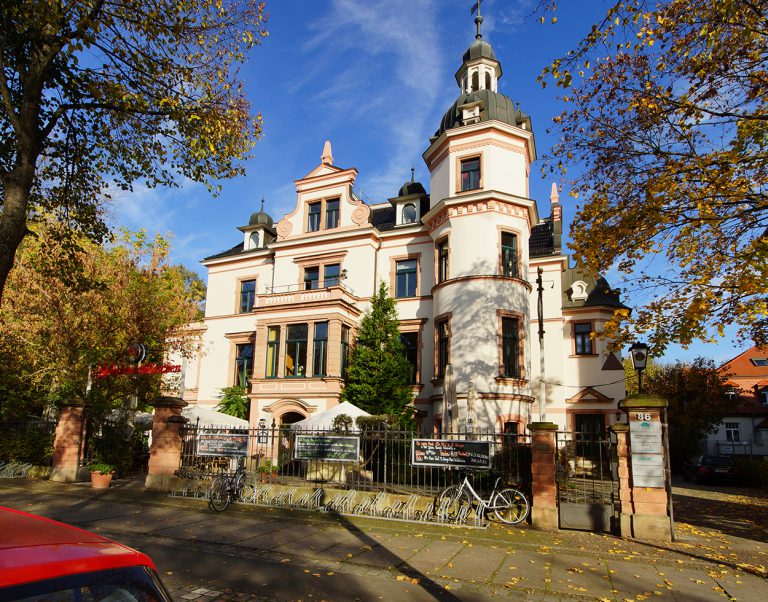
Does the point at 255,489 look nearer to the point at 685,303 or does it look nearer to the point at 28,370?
the point at 685,303

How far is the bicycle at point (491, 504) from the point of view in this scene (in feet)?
37.0

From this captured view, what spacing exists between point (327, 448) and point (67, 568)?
467 inches

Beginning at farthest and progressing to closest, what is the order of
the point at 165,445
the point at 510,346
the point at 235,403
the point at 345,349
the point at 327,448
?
the point at 235,403 → the point at 345,349 → the point at 510,346 → the point at 165,445 → the point at 327,448

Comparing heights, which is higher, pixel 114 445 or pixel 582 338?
pixel 582 338

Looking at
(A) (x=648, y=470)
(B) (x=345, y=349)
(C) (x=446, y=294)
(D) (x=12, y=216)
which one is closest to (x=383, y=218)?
(C) (x=446, y=294)

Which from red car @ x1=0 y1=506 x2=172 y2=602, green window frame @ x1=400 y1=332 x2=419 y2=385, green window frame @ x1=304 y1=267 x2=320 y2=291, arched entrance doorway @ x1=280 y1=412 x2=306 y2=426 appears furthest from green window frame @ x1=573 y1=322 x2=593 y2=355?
red car @ x1=0 y1=506 x2=172 y2=602

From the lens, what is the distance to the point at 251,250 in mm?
31078

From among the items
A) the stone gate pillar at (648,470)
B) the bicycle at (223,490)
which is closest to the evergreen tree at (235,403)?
the bicycle at (223,490)

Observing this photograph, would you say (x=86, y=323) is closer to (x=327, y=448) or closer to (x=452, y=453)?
(x=327, y=448)

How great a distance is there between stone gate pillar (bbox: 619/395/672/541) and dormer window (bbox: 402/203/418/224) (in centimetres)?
1833

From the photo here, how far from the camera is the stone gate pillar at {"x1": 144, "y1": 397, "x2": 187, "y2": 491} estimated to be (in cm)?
1512

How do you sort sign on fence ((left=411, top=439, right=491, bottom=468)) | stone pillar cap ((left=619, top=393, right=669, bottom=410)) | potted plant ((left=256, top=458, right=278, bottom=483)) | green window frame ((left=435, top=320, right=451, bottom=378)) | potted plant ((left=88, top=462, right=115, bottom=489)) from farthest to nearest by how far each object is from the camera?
green window frame ((left=435, top=320, right=451, bottom=378)), potted plant ((left=88, top=462, right=115, bottom=489)), potted plant ((left=256, top=458, right=278, bottom=483)), sign on fence ((left=411, top=439, right=491, bottom=468)), stone pillar cap ((left=619, top=393, right=669, bottom=410))

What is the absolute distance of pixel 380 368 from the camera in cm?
2345

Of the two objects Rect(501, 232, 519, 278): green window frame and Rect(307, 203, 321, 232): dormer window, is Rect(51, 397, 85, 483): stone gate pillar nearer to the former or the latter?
Rect(307, 203, 321, 232): dormer window
